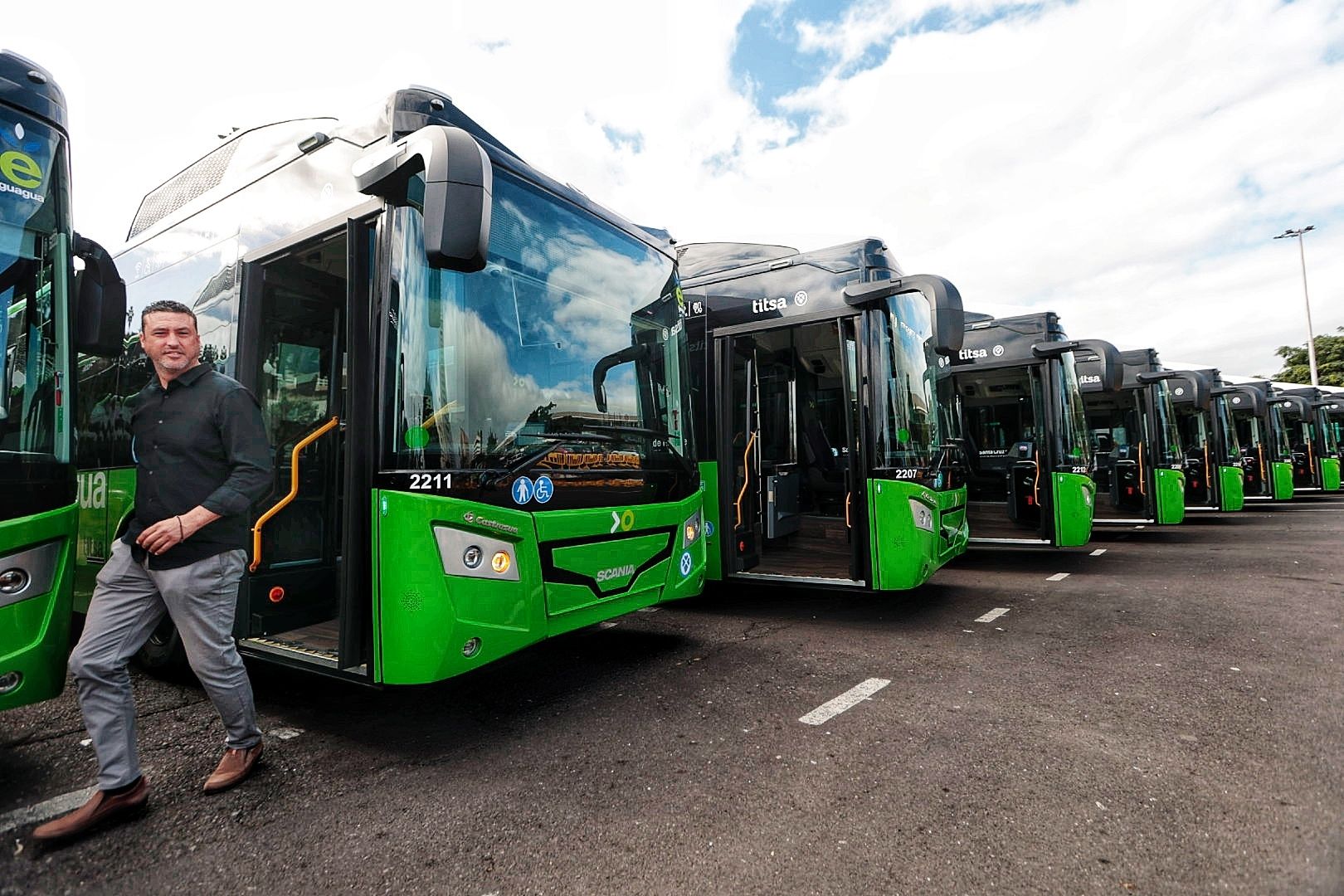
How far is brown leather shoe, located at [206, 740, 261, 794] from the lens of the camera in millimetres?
2982

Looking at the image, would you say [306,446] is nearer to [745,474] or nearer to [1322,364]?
[745,474]

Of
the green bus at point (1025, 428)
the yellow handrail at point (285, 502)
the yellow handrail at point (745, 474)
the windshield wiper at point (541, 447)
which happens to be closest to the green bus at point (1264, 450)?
the green bus at point (1025, 428)

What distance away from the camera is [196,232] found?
4586mm

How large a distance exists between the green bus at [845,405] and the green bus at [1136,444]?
6.26 metres

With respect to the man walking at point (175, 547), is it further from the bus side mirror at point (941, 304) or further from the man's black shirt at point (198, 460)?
the bus side mirror at point (941, 304)

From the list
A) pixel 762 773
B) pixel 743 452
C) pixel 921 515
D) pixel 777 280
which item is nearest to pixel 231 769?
pixel 762 773

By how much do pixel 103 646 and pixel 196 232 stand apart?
2924 millimetres

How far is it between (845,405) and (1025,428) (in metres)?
6.76

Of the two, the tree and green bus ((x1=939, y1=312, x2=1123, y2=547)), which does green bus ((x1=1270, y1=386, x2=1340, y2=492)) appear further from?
the tree

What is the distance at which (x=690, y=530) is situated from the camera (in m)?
4.79

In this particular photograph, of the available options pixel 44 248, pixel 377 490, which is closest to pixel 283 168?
pixel 44 248

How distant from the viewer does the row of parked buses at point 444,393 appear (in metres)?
3.09

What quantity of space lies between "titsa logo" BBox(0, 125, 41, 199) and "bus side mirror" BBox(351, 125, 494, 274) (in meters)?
1.48

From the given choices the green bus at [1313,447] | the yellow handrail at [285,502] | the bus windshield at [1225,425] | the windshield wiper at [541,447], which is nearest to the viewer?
the windshield wiper at [541,447]
